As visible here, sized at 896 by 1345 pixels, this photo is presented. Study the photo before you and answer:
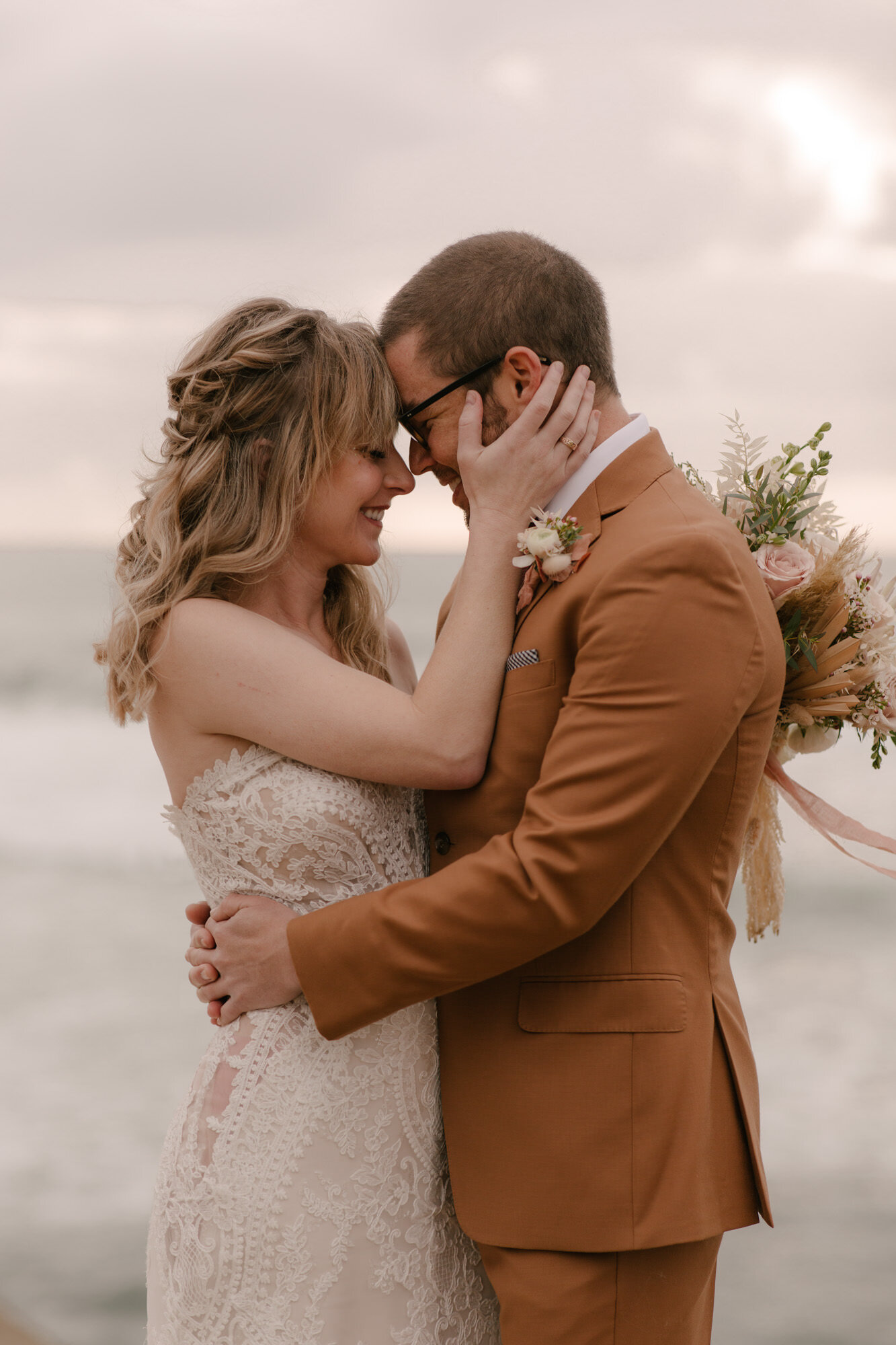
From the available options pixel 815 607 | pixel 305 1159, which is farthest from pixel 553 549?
pixel 305 1159

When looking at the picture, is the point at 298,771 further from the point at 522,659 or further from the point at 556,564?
the point at 556,564

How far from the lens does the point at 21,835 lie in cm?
1386

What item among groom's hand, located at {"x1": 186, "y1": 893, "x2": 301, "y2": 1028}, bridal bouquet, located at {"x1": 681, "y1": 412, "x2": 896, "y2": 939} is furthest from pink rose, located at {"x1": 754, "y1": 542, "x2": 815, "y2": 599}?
groom's hand, located at {"x1": 186, "y1": 893, "x2": 301, "y2": 1028}

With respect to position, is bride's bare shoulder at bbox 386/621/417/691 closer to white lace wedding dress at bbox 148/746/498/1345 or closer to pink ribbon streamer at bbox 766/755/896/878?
white lace wedding dress at bbox 148/746/498/1345

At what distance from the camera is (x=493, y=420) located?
2.14 meters

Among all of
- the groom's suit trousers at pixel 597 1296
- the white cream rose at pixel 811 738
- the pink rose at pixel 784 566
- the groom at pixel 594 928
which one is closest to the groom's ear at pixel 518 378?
the groom at pixel 594 928

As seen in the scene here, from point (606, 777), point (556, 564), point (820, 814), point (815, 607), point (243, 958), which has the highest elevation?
point (556, 564)

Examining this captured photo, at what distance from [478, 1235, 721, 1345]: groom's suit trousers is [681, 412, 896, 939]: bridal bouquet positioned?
0.84 m

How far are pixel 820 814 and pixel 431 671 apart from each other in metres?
0.93

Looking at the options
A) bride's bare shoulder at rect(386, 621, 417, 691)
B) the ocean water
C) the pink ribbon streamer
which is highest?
bride's bare shoulder at rect(386, 621, 417, 691)

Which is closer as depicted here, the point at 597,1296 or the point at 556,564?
the point at 597,1296

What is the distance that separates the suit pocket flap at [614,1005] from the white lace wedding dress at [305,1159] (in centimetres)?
35

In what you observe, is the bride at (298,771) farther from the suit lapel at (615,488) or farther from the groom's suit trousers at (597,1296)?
the groom's suit trousers at (597,1296)

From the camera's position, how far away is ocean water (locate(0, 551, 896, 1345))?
691 cm
